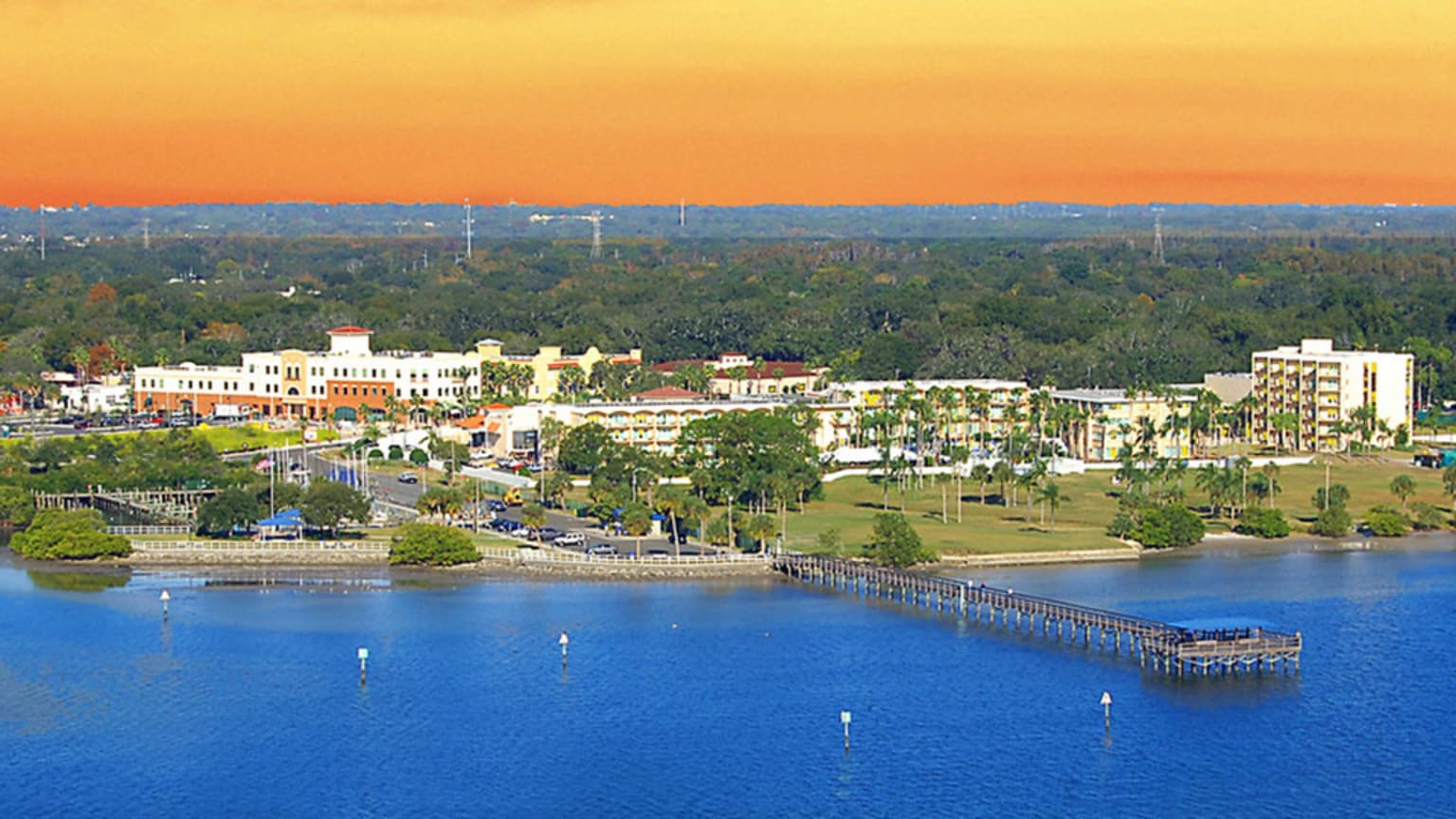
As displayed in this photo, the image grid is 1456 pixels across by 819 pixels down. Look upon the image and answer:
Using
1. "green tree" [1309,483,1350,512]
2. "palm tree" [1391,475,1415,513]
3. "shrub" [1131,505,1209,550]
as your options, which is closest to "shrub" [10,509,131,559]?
"shrub" [1131,505,1209,550]

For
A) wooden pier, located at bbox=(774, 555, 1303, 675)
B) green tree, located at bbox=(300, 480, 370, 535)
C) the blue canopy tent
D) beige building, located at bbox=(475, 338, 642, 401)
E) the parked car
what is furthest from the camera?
beige building, located at bbox=(475, 338, 642, 401)

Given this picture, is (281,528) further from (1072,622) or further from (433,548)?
(1072,622)

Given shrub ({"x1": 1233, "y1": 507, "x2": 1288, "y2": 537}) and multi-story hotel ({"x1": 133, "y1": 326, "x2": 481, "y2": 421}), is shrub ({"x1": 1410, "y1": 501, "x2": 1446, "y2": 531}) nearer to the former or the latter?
shrub ({"x1": 1233, "y1": 507, "x2": 1288, "y2": 537})

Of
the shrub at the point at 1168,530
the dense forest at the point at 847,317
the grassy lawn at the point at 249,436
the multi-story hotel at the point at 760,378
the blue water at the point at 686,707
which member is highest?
the dense forest at the point at 847,317

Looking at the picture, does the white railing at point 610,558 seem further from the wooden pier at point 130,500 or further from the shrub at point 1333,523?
the shrub at point 1333,523

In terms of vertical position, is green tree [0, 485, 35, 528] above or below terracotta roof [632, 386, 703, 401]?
below

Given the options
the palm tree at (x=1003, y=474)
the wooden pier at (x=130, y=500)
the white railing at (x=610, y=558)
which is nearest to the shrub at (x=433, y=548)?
the white railing at (x=610, y=558)

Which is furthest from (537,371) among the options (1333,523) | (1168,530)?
(1333,523)
